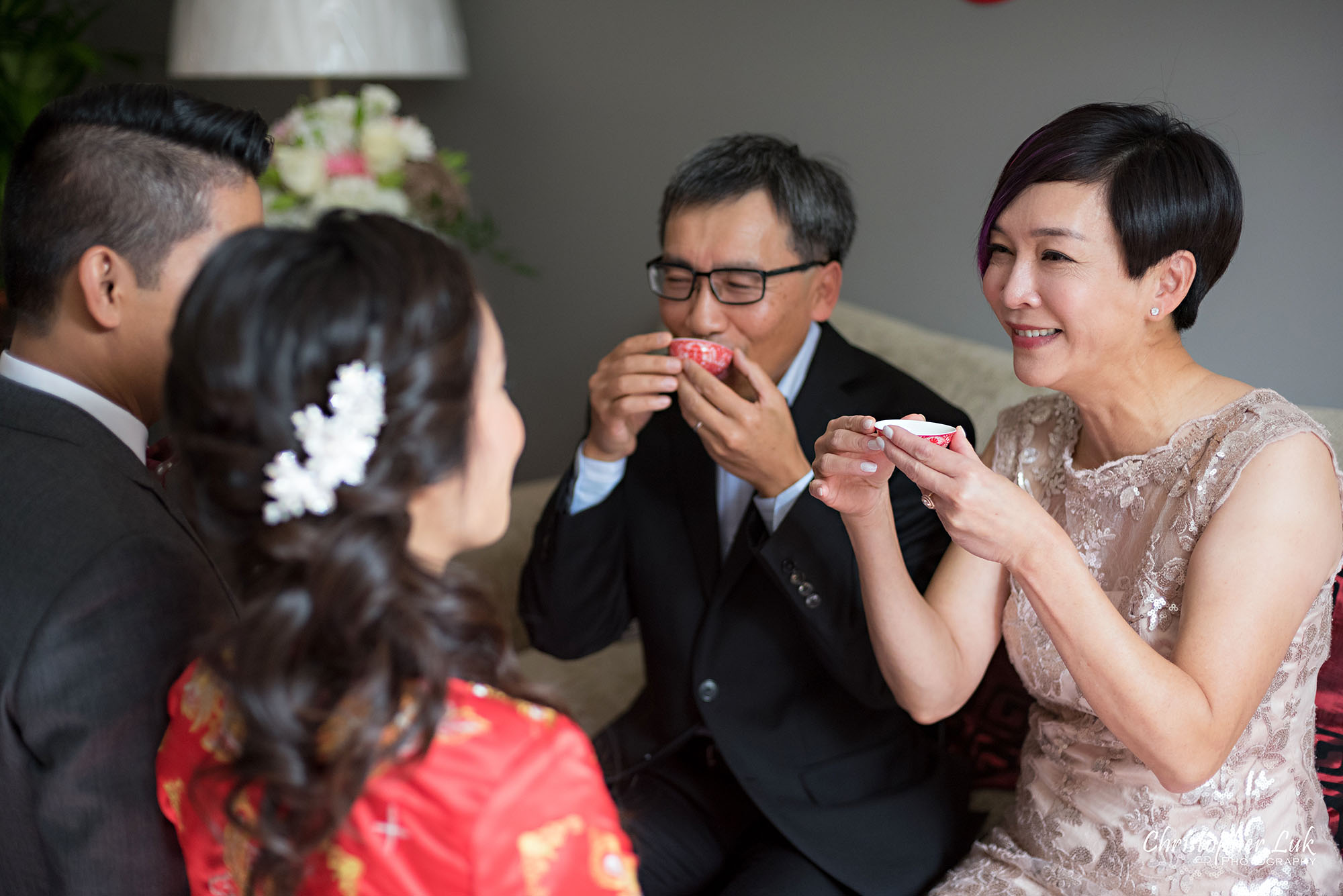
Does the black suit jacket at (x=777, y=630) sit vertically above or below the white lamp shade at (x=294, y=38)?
below

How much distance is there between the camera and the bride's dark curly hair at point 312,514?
0.76m

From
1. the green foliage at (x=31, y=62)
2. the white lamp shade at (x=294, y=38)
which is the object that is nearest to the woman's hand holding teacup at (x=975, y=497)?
the white lamp shade at (x=294, y=38)

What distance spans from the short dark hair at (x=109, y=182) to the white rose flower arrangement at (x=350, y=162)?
134cm

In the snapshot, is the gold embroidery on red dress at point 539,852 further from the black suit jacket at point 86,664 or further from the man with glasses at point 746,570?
the man with glasses at point 746,570

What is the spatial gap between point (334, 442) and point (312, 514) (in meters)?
0.07

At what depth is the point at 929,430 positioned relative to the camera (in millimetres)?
1149

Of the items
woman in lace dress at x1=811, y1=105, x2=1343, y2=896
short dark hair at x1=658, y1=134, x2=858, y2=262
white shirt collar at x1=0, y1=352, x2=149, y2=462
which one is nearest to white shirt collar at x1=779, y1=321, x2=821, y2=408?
short dark hair at x1=658, y1=134, x2=858, y2=262

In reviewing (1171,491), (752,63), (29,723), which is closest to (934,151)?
(752,63)

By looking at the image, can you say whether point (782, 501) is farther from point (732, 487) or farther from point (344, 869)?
point (344, 869)

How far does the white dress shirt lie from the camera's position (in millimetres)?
1493

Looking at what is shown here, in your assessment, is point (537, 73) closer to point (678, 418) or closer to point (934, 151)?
point (934, 151)

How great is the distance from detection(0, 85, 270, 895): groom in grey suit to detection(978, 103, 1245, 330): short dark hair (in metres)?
1.02

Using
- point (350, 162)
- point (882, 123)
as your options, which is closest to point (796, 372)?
point (882, 123)

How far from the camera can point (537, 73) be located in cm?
311
